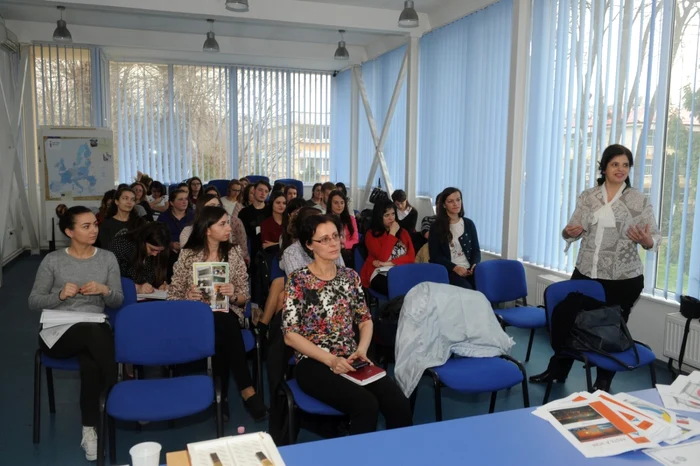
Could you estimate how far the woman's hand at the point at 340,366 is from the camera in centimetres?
282

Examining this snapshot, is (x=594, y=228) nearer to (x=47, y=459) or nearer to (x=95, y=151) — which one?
(x=47, y=459)

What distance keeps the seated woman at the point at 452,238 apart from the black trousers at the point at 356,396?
2421mm

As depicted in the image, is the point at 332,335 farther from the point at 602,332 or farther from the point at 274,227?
the point at 274,227

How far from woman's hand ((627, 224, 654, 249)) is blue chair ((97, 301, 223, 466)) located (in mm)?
2783

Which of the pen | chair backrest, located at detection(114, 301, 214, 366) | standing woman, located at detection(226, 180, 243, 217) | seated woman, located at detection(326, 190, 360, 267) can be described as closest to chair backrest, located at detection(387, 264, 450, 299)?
chair backrest, located at detection(114, 301, 214, 366)

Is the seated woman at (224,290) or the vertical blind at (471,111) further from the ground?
the vertical blind at (471,111)

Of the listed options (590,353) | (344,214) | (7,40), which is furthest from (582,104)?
(7,40)

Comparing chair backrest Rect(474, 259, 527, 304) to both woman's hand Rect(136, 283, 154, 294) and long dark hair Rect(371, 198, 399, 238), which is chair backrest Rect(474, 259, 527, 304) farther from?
woman's hand Rect(136, 283, 154, 294)

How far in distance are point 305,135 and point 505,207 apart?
706cm

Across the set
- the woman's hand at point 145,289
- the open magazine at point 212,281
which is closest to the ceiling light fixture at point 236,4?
the woman's hand at point 145,289

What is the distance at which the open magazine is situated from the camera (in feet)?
12.0

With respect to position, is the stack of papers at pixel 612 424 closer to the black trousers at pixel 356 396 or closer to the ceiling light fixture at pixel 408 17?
the black trousers at pixel 356 396

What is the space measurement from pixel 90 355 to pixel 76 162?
699 centimetres

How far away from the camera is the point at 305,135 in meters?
12.6
